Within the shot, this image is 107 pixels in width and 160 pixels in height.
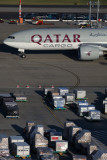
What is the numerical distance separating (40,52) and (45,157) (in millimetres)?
43814

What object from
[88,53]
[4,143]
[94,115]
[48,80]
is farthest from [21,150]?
[88,53]

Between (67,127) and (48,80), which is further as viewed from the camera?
(48,80)

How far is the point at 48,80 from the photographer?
58.6m

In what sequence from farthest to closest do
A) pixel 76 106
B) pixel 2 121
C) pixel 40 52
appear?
1. pixel 40 52
2. pixel 76 106
3. pixel 2 121

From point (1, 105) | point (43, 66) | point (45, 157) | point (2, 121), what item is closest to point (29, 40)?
point (43, 66)

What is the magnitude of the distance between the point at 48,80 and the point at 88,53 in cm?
1101

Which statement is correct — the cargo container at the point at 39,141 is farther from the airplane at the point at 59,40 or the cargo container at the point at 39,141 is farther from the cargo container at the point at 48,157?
the airplane at the point at 59,40

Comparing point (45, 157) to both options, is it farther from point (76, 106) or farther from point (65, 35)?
point (65, 35)

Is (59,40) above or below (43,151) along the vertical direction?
above

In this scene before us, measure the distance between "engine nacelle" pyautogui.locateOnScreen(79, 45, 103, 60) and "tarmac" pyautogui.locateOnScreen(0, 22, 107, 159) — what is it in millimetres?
1048

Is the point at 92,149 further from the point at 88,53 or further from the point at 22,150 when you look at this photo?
the point at 88,53

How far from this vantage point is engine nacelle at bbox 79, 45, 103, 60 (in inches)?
2645

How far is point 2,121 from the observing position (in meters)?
43.2

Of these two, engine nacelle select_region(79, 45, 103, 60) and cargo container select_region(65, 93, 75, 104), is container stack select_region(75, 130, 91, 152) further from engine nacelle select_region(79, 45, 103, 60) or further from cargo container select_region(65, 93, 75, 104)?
engine nacelle select_region(79, 45, 103, 60)
